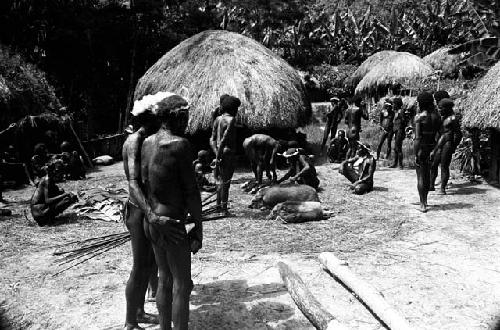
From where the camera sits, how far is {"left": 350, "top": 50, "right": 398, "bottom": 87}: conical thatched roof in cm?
2133

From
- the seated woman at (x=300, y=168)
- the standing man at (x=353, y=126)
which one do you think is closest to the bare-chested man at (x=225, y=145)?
the seated woman at (x=300, y=168)

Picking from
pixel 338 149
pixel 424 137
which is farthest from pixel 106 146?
pixel 424 137

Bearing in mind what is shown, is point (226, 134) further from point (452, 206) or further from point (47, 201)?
point (452, 206)

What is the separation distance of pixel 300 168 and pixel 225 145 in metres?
2.12

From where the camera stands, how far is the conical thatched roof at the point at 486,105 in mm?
8688

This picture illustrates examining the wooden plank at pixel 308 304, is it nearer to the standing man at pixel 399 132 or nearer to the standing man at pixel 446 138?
the standing man at pixel 446 138

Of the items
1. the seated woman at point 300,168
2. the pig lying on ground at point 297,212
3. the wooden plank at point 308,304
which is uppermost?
the seated woman at point 300,168

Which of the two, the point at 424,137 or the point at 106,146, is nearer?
the point at 424,137

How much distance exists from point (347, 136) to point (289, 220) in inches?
194

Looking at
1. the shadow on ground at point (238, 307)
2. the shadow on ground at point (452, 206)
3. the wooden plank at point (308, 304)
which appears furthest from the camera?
the shadow on ground at point (452, 206)

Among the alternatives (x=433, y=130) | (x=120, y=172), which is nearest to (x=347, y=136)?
(x=433, y=130)

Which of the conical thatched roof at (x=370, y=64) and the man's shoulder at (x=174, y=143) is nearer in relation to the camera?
the man's shoulder at (x=174, y=143)

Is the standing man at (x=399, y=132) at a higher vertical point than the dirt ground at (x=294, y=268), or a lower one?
higher

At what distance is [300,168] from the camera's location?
882cm
